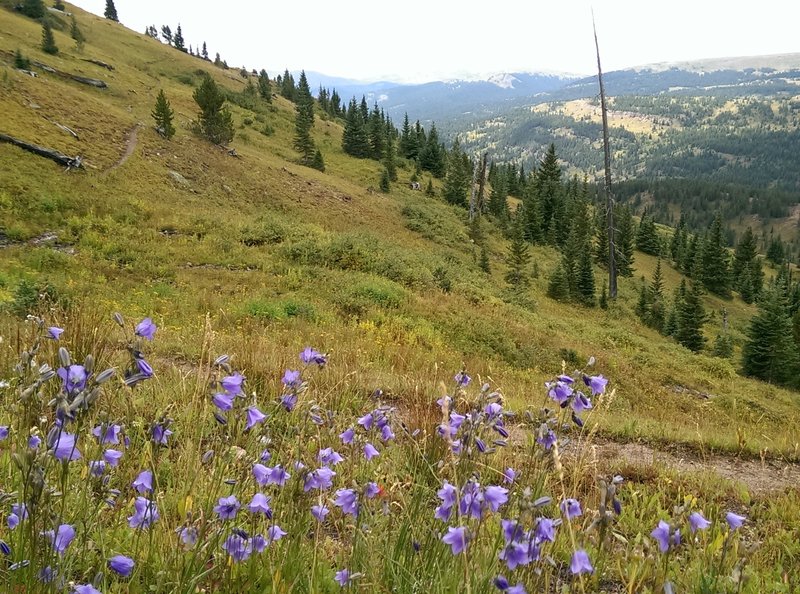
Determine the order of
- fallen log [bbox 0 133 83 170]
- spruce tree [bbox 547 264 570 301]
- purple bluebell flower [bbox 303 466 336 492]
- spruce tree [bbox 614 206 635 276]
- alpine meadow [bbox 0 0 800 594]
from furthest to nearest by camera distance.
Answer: spruce tree [bbox 614 206 635 276] < spruce tree [bbox 547 264 570 301] < fallen log [bbox 0 133 83 170] < purple bluebell flower [bbox 303 466 336 492] < alpine meadow [bbox 0 0 800 594]

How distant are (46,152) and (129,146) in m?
5.64

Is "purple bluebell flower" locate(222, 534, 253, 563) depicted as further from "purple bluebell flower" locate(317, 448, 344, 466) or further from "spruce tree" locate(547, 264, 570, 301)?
"spruce tree" locate(547, 264, 570, 301)

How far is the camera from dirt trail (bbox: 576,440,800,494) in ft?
17.7

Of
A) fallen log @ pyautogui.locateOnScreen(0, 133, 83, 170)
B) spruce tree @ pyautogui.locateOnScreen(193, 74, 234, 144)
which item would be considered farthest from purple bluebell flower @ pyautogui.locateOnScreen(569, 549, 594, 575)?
spruce tree @ pyautogui.locateOnScreen(193, 74, 234, 144)

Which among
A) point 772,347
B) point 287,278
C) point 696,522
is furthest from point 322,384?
point 772,347

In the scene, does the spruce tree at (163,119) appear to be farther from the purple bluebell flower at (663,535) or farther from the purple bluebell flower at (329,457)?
the purple bluebell flower at (663,535)

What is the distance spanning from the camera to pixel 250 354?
6.02 metres

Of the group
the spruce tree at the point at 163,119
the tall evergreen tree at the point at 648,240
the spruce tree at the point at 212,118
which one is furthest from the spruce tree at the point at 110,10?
the tall evergreen tree at the point at 648,240

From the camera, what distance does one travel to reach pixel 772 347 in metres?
27.7

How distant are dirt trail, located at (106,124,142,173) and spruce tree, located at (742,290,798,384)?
3472cm

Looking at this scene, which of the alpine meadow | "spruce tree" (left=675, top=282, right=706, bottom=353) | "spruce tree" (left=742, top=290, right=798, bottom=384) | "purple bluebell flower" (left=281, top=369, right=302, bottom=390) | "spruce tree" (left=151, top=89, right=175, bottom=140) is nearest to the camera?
the alpine meadow

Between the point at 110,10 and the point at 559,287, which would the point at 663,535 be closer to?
the point at 559,287

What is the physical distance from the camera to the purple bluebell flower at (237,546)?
1783mm

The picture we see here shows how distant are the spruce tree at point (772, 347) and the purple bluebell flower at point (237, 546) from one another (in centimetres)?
3352
